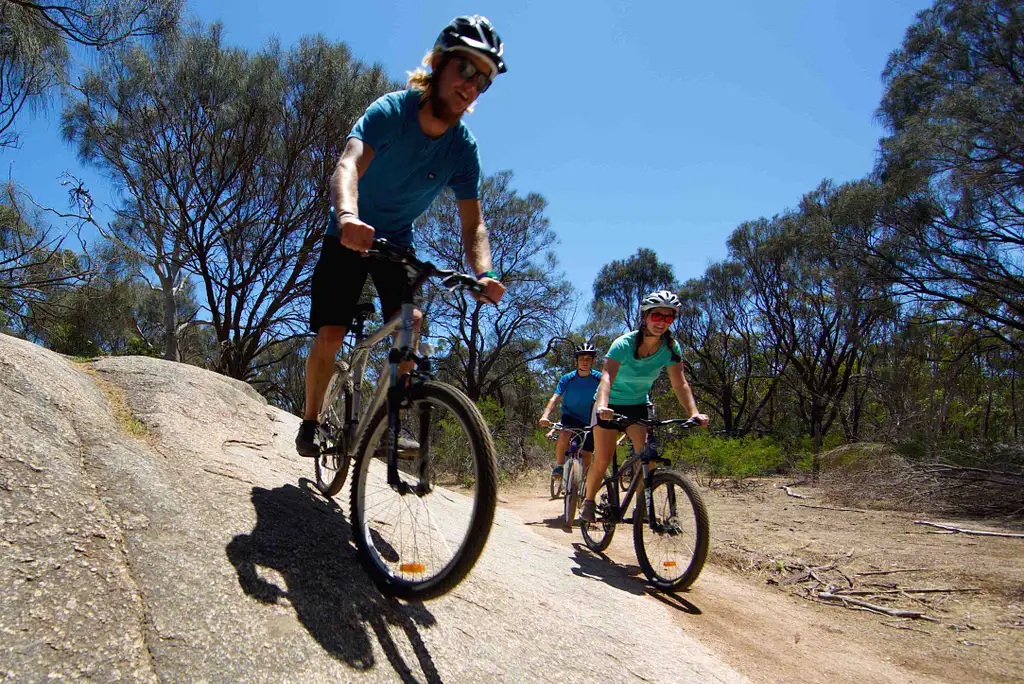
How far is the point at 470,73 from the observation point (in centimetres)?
245

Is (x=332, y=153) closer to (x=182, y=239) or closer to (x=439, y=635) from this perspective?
(x=182, y=239)

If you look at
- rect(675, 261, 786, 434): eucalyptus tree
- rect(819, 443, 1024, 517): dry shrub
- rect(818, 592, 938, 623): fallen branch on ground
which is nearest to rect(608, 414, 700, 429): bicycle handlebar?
rect(818, 592, 938, 623): fallen branch on ground

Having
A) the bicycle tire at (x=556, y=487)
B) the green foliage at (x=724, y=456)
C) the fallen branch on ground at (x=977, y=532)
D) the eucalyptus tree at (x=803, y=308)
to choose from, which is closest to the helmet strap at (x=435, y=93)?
the fallen branch on ground at (x=977, y=532)

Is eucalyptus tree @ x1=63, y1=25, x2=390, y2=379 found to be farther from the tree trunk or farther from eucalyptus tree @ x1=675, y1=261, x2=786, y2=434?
eucalyptus tree @ x1=675, y1=261, x2=786, y2=434

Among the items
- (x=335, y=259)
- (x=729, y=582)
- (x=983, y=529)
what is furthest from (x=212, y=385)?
(x=983, y=529)

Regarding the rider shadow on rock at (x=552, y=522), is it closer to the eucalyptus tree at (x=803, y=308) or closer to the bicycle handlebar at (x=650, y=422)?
the bicycle handlebar at (x=650, y=422)

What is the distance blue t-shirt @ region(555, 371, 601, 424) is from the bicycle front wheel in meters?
4.38

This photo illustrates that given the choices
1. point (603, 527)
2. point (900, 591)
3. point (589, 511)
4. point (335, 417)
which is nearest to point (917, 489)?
point (900, 591)

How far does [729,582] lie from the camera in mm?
4578

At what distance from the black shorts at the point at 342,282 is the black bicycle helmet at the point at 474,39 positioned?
0.88m

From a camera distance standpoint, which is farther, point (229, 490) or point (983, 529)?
point (983, 529)

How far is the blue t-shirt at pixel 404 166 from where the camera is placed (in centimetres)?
248

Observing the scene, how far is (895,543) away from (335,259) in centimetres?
558

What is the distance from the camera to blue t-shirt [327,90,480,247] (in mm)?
2477
